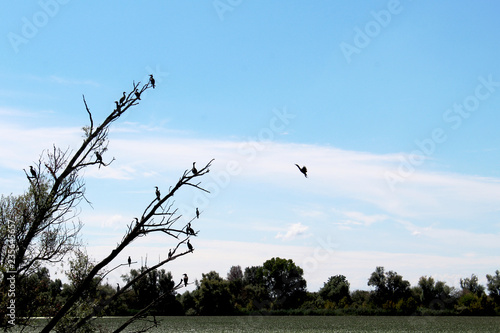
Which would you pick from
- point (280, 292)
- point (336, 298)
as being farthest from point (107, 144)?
point (280, 292)

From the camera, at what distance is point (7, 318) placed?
1458 cm

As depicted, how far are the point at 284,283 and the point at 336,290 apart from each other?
18.8 metres

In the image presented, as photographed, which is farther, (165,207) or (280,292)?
(280,292)

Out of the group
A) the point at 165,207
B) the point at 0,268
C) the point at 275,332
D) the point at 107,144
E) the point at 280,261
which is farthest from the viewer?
the point at 280,261

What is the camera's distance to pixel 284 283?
140 meters

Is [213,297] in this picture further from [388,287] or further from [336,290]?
[388,287]

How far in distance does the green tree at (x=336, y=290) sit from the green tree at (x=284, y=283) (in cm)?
668

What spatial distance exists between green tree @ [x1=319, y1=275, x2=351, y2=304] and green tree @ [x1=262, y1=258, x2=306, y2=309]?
6.68 m

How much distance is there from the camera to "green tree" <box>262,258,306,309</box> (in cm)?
13225

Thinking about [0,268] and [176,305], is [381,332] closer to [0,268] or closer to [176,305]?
[0,268]

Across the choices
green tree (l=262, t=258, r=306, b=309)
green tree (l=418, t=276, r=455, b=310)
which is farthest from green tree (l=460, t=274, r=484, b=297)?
green tree (l=262, t=258, r=306, b=309)

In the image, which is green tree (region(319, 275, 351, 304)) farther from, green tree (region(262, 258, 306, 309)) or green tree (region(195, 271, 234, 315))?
green tree (region(195, 271, 234, 315))

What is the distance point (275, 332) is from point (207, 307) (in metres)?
59.9

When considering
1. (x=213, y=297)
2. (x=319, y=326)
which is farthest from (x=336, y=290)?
(x=319, y=326)
